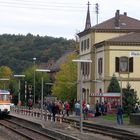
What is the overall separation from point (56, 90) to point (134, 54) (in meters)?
82.0

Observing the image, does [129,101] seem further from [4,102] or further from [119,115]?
[119,115]

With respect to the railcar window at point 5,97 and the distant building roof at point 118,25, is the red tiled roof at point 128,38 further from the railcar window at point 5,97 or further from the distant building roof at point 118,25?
the railcar window at point 5,97

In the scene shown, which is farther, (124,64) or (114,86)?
(124,64)

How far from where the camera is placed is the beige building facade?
270ft

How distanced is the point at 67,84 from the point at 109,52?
83.5ft

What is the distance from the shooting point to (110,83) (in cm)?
7838

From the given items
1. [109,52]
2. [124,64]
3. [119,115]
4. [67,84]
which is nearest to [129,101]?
[119,115]

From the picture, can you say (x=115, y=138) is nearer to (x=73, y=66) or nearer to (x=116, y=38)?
(x=116, y=38)

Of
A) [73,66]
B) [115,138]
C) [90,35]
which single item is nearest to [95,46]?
[90,35]

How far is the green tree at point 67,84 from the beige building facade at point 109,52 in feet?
33.9

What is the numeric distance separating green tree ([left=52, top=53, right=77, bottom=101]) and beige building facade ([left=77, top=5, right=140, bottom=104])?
33.9ft

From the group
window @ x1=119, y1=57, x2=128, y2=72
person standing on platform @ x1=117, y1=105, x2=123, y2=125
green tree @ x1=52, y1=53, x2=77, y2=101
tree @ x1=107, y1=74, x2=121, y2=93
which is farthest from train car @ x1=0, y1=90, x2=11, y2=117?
green tree @ x1=52, y1=53, x2=77, y2=101

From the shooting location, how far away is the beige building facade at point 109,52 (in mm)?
82319

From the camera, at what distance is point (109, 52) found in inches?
3270
